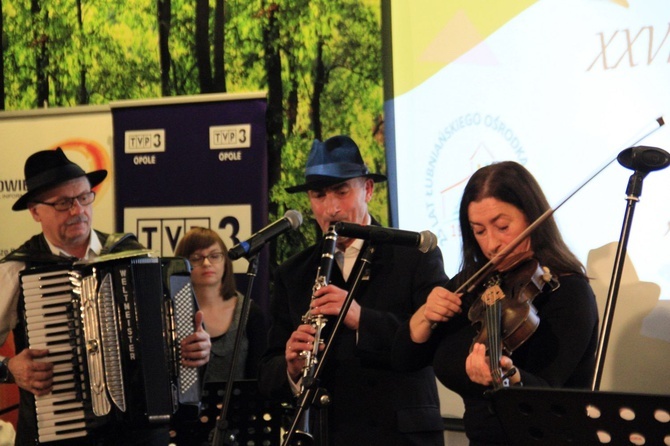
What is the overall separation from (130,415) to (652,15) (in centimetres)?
255

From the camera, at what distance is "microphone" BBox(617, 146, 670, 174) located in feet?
7.09

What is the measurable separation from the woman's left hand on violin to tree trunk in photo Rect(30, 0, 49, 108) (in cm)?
406

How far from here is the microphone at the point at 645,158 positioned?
2.16m

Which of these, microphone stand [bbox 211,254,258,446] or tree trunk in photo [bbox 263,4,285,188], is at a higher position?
tree trunk in photo [bbox 263,4,285,188]

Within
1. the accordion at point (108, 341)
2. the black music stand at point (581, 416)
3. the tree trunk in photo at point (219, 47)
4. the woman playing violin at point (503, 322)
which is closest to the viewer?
the black music stand at point (581, 416)

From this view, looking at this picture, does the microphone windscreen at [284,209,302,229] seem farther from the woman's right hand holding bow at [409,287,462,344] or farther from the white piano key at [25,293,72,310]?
the white piano key at [25,293,72,310]

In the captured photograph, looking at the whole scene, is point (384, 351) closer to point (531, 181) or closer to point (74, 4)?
point (531, 181)

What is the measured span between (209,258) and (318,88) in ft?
4.16

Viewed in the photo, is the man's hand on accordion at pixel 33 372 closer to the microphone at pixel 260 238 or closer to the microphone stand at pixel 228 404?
the microphone stand at pixel 228 404

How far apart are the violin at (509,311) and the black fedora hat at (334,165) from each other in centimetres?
92

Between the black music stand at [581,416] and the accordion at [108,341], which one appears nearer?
the black music stand at [581,416]

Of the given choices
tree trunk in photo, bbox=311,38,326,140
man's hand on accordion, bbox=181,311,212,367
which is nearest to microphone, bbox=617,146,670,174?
man's hand on accordion, bbox=181,311,212,367

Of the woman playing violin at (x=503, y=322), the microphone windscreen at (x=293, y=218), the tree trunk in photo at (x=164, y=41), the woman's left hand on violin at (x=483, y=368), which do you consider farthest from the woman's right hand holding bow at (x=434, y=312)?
the tree trunk in photo at (x=164, y=41)

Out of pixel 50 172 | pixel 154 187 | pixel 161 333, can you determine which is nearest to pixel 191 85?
pixel 154 187
